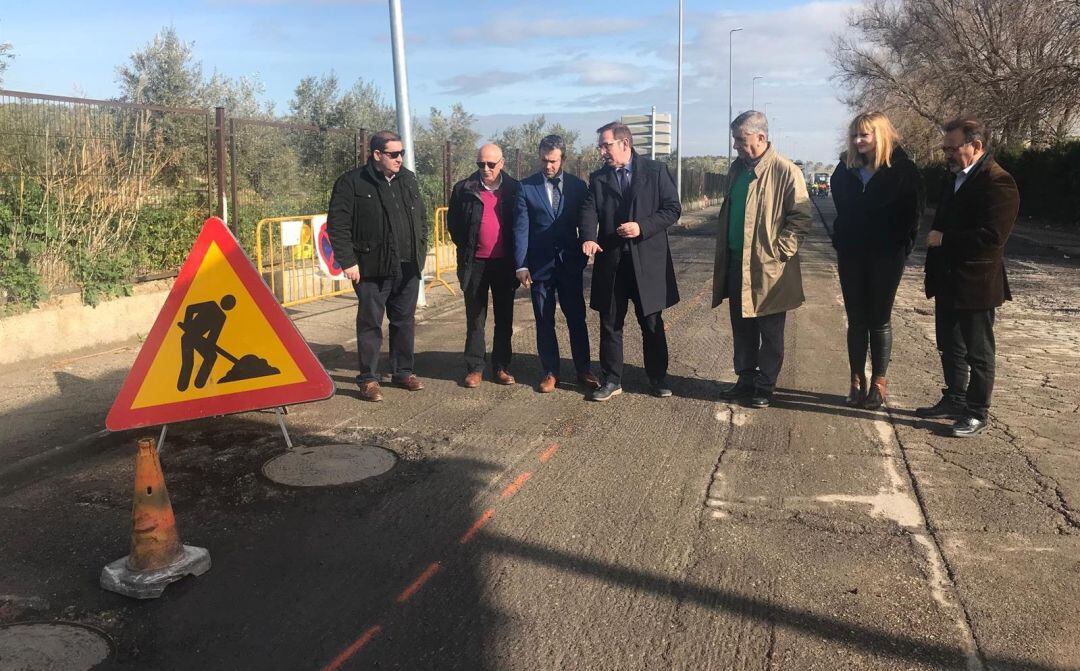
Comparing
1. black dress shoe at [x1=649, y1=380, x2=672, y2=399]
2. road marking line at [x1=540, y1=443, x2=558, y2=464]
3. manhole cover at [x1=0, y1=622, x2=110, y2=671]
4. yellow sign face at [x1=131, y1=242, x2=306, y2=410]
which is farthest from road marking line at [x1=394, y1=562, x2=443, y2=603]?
black dress shoe at [x1=649, y1=380, x2=672, y2=399]

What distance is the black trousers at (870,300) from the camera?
19.1 feet

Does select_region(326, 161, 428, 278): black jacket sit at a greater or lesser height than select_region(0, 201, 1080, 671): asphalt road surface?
greater

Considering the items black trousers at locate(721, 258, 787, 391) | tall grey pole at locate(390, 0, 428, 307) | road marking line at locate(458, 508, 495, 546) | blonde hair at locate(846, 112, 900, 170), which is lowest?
road marking line at locate(458, 508, 495, 546)

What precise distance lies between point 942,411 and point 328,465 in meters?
4.03

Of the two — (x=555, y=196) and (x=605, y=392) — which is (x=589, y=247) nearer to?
(x=555, y=196)

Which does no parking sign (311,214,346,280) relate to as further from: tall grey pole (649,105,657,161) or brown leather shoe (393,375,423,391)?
tall grey pole (649,105,657,161)

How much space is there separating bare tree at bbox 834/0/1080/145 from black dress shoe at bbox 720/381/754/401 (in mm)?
23300

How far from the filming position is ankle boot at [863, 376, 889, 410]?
6012mm

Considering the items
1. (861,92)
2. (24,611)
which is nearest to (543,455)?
(24,611)

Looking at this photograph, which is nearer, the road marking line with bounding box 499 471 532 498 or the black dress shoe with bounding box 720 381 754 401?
the road marking line with bounding box 499 471 532 498

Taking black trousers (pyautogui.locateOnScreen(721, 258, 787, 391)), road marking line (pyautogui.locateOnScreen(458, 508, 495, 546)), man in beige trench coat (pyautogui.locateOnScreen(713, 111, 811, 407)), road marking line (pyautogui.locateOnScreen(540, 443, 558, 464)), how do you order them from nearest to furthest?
road marking line (pyautogui.locateOnScreen(458, 508, 495, 546)), road marking line (pyautogui.locateOnScreen(540, 443, 558, 464)), man in beige trench coat (pyautogui.locateOnScreen(713, 111, 811, 407)), black trousers (pyautogui.locateOnScreen(721, 258, 787, 391))

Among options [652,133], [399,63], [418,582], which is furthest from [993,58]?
[418,582]

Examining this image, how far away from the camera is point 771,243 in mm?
6000

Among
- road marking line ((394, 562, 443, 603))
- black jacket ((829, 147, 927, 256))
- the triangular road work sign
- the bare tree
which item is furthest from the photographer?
the bare tree
